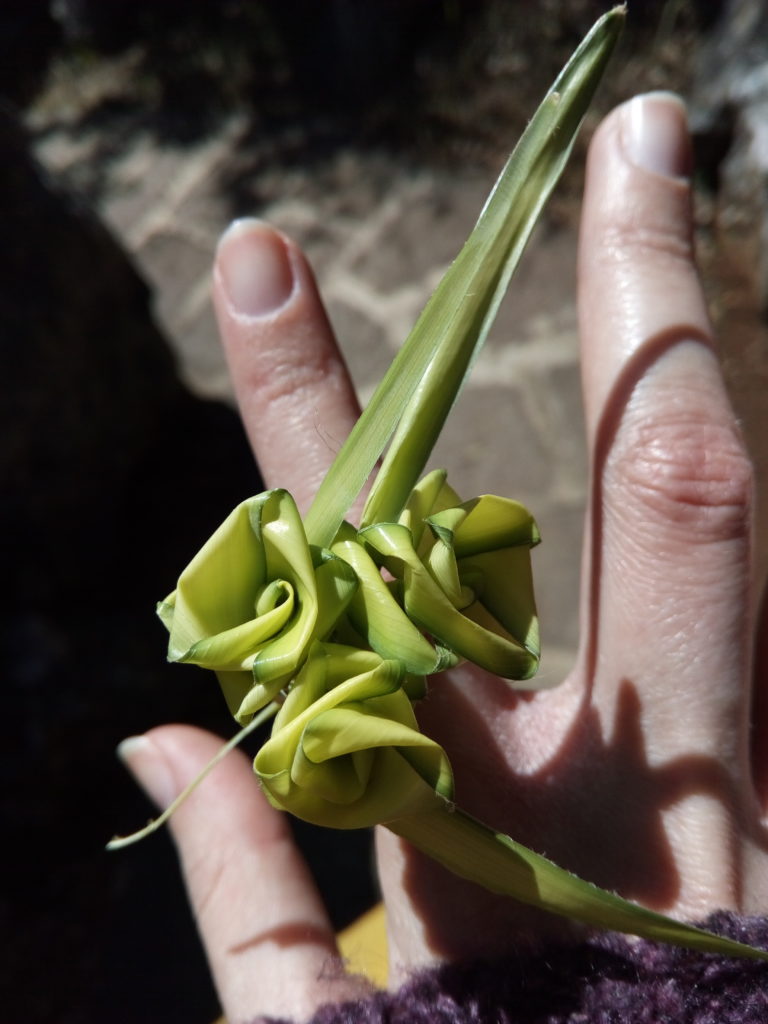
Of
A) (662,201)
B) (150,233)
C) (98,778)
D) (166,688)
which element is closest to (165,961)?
(98,778)

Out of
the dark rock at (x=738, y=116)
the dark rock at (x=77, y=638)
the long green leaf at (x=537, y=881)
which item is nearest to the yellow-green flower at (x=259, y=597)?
the long green leaf at (x=537, y=881)

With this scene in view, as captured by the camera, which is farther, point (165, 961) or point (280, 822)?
point (165, 961)

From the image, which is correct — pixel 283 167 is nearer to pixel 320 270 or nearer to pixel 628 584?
pixel 320 270

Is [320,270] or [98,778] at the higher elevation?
[320,270]

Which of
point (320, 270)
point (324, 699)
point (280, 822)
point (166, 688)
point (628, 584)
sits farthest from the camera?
point (320, 270)

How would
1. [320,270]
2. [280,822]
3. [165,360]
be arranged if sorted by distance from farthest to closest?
[320,270], [165,360], [280,822]

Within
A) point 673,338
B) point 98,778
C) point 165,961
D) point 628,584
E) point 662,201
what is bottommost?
point 165,961

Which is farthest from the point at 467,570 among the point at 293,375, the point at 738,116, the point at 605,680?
the point at 738,116

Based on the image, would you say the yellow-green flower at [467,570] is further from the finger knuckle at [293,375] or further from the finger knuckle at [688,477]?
the finger knuckle at [293,375]

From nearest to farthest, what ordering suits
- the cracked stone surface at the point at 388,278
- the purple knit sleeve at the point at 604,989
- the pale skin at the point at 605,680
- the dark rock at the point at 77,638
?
1. the purple knit sleeve at the point at 604,989
2. the pale skin at the point at 605,680
3. the dark rock at the point at 77,638
4. the cracked stone surface at the point at 388,278
